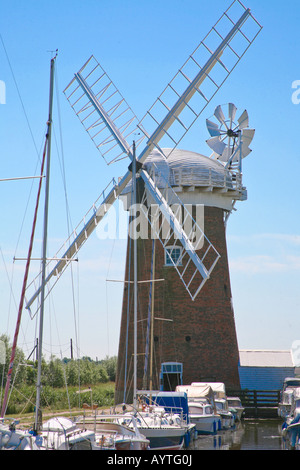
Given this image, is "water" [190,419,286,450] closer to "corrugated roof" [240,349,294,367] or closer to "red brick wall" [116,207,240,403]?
"red brick wall" [116,207,240,403]

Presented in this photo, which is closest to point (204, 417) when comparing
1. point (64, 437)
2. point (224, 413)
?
point (224, 413)

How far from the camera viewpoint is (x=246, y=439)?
28641mm

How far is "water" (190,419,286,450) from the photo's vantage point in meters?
25.8

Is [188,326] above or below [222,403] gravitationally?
above

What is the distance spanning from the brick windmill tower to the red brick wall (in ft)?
0.15

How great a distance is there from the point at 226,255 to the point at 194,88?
10.1 m

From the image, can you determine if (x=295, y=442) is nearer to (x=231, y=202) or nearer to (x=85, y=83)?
(x=231, y=202)

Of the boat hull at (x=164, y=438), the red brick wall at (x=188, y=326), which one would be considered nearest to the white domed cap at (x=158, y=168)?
the red brick wall at (x=188, y=326)

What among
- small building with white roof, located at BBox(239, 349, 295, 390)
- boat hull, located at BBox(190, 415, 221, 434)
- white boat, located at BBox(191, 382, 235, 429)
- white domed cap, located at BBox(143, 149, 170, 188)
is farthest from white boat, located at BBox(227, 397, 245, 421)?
white domed cap, located at BBox(143, 149, 170, 188)

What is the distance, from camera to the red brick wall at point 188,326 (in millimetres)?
36375

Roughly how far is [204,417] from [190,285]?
887 centimetres

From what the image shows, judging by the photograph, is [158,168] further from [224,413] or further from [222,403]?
[224,413]

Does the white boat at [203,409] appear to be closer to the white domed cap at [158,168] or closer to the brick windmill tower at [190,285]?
the brick windmill tower at [190,285]

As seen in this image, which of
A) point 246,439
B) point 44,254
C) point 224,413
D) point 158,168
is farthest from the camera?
point 158,168
